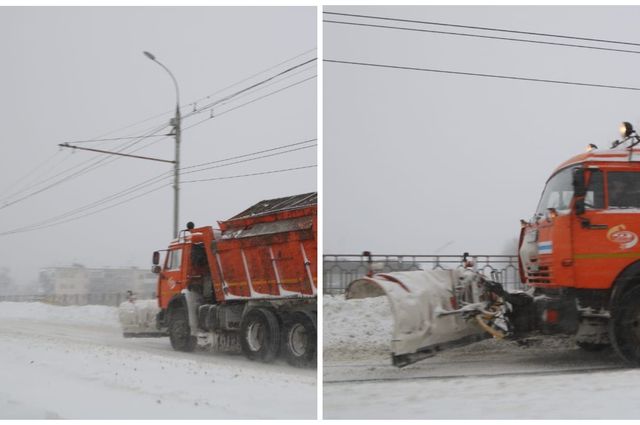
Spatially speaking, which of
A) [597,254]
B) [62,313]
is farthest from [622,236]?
[62,313]

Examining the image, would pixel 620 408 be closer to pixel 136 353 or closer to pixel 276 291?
pixel 276 291

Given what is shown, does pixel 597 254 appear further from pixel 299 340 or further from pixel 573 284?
pixel 299 340

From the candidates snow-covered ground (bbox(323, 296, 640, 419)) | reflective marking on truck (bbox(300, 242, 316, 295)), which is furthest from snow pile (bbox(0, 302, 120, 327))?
snow-covered ground (bbox(323, 296, 640, 419))

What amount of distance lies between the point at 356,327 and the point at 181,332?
378 centimetres

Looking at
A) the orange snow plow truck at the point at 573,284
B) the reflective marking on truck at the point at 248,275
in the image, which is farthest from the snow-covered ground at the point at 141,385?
the orange snow plow truck at the point at 573,284

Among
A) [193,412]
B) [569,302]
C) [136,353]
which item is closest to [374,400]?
[193,412]

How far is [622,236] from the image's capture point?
702 centimetres

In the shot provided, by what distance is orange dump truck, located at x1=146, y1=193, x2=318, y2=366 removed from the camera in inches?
332

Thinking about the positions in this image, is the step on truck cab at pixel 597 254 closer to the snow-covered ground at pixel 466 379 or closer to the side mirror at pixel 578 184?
the side mirror at pixel 578 184

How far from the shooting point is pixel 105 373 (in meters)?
7.57

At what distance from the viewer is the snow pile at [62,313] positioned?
482 inches

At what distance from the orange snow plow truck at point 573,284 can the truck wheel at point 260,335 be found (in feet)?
7.17

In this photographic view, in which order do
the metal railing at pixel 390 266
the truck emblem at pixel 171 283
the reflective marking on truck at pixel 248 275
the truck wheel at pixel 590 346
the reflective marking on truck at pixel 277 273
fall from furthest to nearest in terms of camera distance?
the truck emblem at pixel 171 283 < the reflective marking on truck at pixel 248 275 < the reflective marking on truck at pixel 277 273 < the truck wheel at pixel 590 346 < the metal railing at pixel 390 266

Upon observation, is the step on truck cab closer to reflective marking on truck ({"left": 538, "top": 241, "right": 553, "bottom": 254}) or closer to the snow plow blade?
reflective marking on truck ({"left": 538, "top": 241, "right": 553, "bottom": 254})
